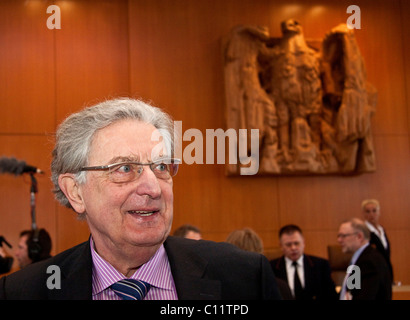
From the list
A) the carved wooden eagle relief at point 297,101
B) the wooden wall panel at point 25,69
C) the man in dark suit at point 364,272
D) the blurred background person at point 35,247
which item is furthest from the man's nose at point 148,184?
the wooden wall panel at point 25,69


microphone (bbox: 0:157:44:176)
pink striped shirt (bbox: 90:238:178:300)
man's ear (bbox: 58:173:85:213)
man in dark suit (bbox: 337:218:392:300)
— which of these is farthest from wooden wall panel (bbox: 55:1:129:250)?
pink striped shirt (bbox: 90:238:178:300)

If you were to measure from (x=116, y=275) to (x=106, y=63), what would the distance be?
19.0ft

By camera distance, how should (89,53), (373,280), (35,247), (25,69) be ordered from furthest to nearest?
(89,53) < (25,69) < (35,247) < (373,280)

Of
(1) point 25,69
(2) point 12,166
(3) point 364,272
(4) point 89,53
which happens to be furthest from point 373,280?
(1) point 25,69

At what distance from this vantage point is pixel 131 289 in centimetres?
127

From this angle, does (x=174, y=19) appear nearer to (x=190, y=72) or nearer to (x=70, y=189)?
(x=190, y=72)

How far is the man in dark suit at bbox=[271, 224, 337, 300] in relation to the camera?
4598mm

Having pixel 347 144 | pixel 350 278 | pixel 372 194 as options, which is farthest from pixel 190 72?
pixel 350 278

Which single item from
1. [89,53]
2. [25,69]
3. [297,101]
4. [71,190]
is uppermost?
[89,53]

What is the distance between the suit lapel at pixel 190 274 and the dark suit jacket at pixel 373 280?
248cm

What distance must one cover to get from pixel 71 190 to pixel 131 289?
11.3 inches

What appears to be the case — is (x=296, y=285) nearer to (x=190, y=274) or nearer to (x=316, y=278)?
(x=316, y=278)

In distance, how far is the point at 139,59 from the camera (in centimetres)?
682

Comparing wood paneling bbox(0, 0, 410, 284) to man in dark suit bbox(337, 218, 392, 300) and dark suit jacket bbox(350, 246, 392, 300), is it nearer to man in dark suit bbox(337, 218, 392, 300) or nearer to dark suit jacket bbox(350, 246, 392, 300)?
man in dark suit bbox(337, 218, 392, 300)
